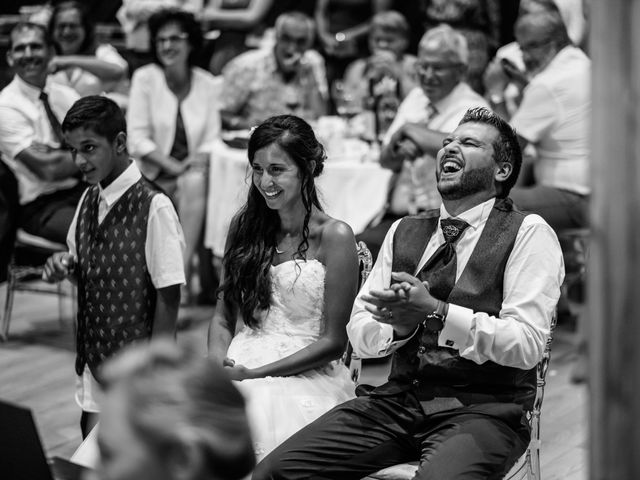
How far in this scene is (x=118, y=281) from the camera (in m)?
3.04

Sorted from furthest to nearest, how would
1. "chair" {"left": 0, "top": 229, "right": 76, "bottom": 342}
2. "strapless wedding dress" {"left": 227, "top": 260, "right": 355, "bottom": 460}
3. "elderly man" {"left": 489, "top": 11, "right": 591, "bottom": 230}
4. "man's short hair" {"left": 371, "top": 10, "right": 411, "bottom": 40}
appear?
"man's short hair" {"left": 371, "top": 10, "right": 411, "bottom": 40} < "chair" {"left": 0, "top": 229, "right": 76, "bottom": 342} < "elderly man" {"left": 489, "top": 11, "right": 591, "bottom": 230} < "strapless wedding dress" {"left": 227, "top": 260, "right": 355, "bottom": 460}

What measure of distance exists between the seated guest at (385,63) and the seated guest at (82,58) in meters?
1.36

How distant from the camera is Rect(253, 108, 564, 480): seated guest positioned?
2.30 meters

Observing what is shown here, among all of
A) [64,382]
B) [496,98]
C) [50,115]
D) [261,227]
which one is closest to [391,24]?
[496,98]

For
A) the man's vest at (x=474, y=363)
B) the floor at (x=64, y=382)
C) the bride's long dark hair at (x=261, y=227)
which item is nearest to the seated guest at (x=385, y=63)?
the floor at (x=64, y=382)

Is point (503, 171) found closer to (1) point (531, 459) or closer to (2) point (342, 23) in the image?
(1) point (531, 459)

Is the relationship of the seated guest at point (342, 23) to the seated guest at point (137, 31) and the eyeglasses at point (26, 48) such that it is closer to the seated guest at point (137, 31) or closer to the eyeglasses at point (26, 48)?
the seated guest at point (137, 31)

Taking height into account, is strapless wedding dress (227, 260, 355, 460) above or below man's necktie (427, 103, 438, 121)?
below

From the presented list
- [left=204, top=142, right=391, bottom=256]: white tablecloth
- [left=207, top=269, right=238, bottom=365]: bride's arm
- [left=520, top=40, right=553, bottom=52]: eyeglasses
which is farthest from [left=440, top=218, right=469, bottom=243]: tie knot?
[left=520, top=40, right=553, bottom=52]: eyeglasses

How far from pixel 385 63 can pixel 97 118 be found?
251cm

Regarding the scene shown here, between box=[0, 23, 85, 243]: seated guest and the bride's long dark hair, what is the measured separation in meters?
2.03

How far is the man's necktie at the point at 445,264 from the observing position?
2.49m

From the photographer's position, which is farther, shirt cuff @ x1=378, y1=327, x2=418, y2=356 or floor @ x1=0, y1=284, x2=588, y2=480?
floor @ x1=0, y1=284, x2=588, y2=480

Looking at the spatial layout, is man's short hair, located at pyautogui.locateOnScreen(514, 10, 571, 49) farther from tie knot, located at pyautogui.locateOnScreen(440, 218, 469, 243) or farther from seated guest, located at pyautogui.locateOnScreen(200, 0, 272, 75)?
seated guest, located at pyautogui.locateOnScreen(200, 0, 272, 75)
